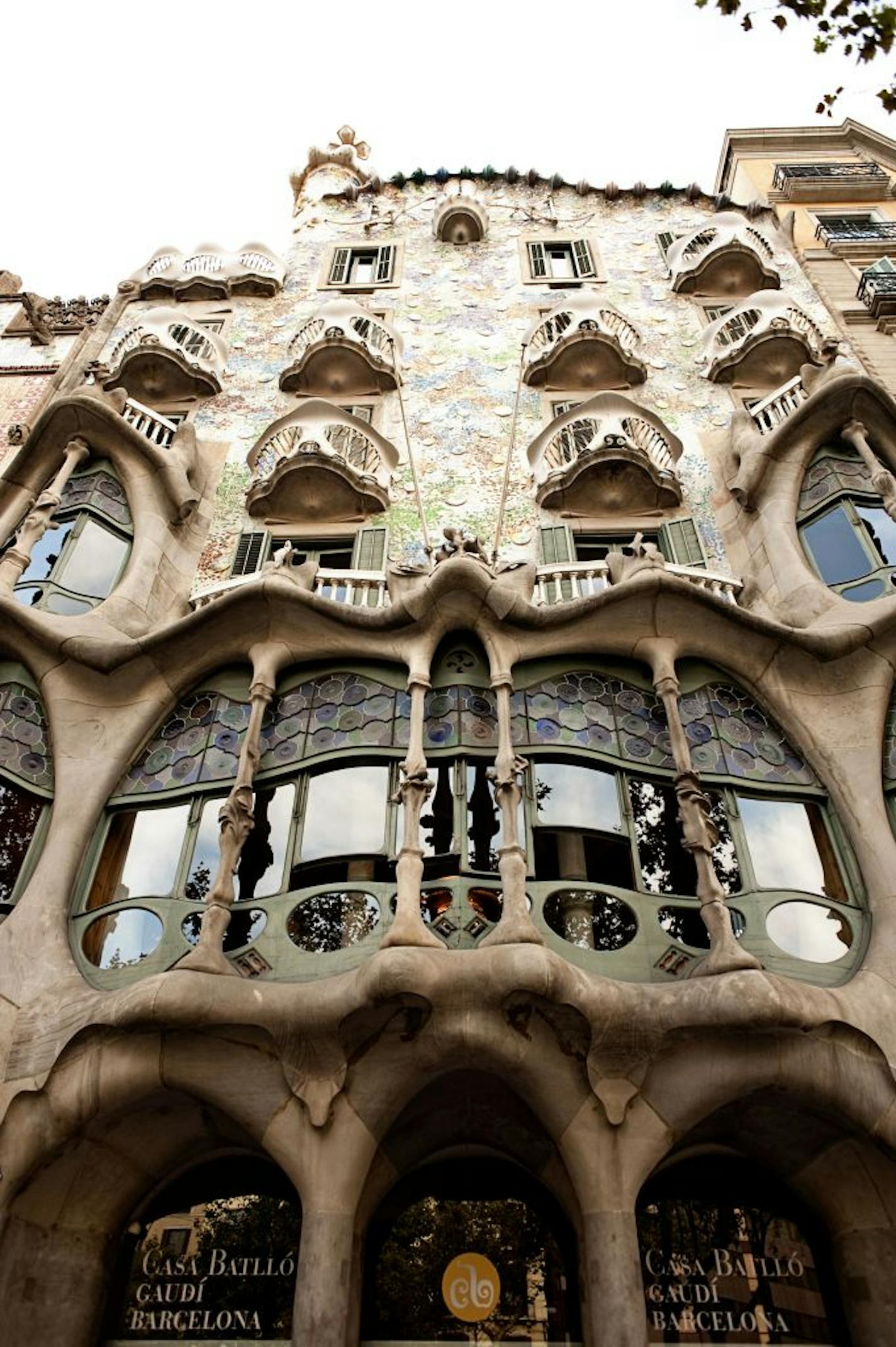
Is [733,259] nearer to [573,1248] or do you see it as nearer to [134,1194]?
[573,1248]

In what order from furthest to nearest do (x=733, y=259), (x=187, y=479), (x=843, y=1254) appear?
1. (x=733, y=259)
2. (x=187, y=479)
3. (x=843, y=1254)

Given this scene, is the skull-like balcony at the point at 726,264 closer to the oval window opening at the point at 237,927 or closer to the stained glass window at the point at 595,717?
the stained glass window at the point at 595,717

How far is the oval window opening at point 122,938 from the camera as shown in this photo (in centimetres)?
852

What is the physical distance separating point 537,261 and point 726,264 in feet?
13.3

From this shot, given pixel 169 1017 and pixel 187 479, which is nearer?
pixel 169 1017

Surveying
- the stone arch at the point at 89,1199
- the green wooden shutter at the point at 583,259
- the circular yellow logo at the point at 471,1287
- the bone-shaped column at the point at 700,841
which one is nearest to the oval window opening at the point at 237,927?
the stone arch at the point at 89,1199

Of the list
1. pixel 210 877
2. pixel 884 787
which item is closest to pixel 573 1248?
pixel 210 877

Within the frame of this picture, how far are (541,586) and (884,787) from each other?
4.53 m

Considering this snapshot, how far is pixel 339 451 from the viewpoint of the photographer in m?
13.8

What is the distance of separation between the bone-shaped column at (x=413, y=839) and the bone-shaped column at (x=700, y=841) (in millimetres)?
2388

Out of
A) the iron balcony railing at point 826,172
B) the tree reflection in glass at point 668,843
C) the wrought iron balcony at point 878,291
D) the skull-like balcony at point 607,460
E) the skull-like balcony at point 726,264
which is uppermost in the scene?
the iron balcony railing at point 826,172

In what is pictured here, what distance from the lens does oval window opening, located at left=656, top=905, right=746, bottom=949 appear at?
27.2 ft

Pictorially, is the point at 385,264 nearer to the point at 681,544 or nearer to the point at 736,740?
the point at 681,544

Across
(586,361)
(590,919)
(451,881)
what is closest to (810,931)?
(590,919)
